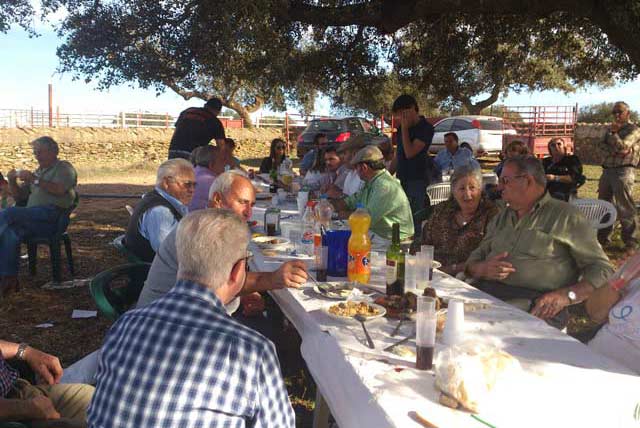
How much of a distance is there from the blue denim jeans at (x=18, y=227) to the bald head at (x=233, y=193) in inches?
123

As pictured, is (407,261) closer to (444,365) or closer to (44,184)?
(444,365)

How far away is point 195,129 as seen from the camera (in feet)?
24.8

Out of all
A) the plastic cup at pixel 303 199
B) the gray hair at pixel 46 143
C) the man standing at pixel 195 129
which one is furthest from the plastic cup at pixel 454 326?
the man standing at pixel 195 129

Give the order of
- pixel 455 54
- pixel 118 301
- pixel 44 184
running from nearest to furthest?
pixel 118 301 → pixel 44 184 → pixel 455 54

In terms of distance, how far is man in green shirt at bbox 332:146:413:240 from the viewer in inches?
158

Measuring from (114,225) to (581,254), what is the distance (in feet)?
26.9

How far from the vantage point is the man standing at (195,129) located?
24.8ft

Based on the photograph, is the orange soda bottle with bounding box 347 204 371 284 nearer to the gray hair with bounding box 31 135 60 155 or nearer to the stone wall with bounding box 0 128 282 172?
the gray hair with bounding box 31 135 60 155

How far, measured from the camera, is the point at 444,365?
1461 millimetres

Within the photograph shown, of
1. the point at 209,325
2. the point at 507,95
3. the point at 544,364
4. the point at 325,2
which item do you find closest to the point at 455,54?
the point at 325,2

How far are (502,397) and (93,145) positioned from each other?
21.0m

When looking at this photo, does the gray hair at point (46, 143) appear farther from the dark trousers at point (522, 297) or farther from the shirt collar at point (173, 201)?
the dark trousers at point (522, 297)

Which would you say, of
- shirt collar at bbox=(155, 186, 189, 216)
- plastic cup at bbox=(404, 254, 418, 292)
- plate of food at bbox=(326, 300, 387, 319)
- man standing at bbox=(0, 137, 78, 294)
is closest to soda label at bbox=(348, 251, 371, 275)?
plastic cup at bbox=(404, 254, 418, 292)

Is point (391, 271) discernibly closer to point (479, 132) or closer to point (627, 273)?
point (627, 273)
